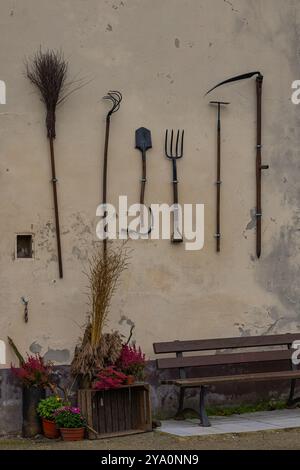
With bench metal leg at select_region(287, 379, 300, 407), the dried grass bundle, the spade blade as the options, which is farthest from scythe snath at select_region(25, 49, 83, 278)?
bench metal leg at select_region(287, 379, 300, 407)

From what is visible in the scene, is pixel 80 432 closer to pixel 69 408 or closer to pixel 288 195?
pixel 69 408

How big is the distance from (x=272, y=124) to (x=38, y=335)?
10.2ft

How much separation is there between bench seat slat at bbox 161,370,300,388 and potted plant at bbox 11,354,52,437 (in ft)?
3.71

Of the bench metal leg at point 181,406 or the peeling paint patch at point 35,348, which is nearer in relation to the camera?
the peeling paint patch at point 35,348

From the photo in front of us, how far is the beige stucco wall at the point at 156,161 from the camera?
28.4 ft

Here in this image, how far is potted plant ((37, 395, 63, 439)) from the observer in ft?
26.7

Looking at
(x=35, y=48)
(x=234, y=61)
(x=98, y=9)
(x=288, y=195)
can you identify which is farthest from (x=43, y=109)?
(x=288, y=195)

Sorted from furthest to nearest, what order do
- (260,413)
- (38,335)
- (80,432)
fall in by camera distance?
(260,413) < (38,335) < (80,432)

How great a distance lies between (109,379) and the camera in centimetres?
812

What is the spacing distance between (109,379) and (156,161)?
7.20ft

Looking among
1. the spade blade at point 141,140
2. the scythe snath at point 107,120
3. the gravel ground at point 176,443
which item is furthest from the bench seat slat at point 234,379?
the spade blade at point 141,140

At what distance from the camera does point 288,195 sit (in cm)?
962

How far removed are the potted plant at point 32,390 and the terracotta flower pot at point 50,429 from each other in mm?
126

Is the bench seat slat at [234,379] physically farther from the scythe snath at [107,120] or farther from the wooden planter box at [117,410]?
the scythe snath at [107,120]
